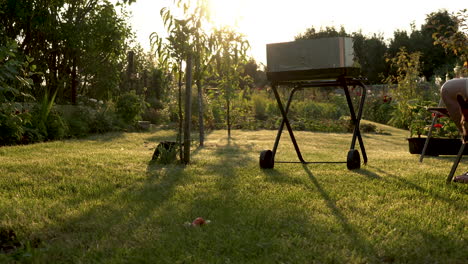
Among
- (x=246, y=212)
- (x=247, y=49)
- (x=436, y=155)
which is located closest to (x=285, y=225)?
(x=246, y=212)

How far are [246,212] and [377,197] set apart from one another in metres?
1.13

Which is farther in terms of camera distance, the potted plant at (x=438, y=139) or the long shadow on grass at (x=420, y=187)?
the potted plant at (x=438, y=139)

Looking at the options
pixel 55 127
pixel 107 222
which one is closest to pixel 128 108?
pixel 55 127

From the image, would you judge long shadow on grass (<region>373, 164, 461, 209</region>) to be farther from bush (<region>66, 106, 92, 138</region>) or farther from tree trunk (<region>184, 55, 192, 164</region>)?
bush (<region>66, 106, 92, 138</region>)

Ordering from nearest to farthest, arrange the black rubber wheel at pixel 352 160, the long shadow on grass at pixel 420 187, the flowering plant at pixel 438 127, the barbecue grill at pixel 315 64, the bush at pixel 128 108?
the long shadow on grass at pixel 420 187 < the barbecue grill at pixel 315 64 < the black rubber wheel at pixel 352 160 < the flowering plant at pixel 438 127 < the bush at pixel 128 108

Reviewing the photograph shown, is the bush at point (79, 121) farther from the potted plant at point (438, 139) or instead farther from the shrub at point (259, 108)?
the shrub at point (259, 108)

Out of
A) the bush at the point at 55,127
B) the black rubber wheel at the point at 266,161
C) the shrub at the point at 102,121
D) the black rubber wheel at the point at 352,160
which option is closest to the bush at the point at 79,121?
the shrub at the point at 102,121

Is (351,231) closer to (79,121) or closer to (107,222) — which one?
(107,222)

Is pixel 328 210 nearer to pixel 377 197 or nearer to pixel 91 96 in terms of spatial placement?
pixel 377 197

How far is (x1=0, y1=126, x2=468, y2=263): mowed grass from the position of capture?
216cm

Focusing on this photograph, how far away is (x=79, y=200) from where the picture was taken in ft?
10.7

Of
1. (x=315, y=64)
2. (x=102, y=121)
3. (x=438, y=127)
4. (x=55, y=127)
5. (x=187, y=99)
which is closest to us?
(x=315, y=64)

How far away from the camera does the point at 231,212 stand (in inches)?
113

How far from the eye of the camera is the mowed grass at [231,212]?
7.09ft
